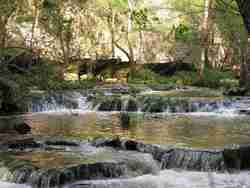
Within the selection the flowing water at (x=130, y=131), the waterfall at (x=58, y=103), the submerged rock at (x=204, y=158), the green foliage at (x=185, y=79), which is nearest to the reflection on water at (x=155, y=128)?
the flowing water at (x=130, y=131)

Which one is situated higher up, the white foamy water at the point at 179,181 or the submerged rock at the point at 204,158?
the submerged rock at the point at 204,158

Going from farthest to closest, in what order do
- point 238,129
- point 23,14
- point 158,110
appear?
point 23,14 < point 158,110 < point 238,129

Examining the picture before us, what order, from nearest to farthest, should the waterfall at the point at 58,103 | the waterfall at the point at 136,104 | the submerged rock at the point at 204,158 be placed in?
the submerged rock at the point at 204,158
the waterfall at the point at 136,104
the waterfall at the point at 58,103

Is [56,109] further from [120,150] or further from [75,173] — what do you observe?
[75,173]

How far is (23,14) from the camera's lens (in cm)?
2455

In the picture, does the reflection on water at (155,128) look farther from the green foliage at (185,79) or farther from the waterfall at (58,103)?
the green foliage at (185,79)

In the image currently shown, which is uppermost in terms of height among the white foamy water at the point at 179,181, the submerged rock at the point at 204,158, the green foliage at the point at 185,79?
the green foliage at the point at 185,79

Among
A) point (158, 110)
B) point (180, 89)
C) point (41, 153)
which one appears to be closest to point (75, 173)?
point (41, 153)

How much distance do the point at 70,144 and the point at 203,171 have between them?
2.71m

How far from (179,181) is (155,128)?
155 inches

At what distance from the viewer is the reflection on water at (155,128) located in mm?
10573

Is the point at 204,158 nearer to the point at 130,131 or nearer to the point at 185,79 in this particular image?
the point at 130,131

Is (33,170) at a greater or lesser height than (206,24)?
lesser

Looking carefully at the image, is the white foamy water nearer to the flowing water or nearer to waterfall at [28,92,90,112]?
the flowing water
